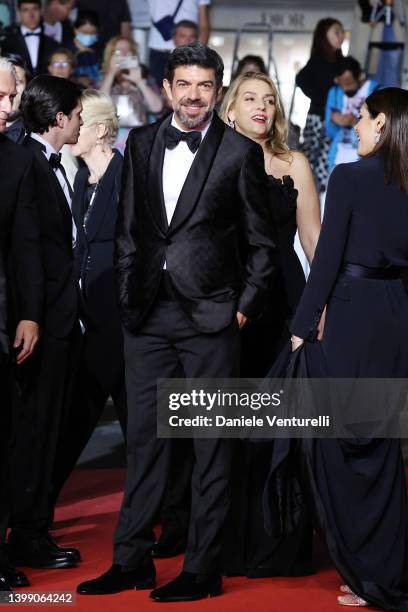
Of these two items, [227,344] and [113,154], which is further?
[113,154]

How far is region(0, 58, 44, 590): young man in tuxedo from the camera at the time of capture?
4598mm

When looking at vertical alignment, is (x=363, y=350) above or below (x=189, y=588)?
above

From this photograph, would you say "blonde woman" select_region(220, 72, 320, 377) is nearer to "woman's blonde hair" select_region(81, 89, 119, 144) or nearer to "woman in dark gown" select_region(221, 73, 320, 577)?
"woman in dark gown" select_region(221, 73, 320, 577)

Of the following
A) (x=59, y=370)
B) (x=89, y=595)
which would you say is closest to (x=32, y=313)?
(x=59, y=370)

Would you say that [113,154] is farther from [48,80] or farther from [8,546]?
[8,546]

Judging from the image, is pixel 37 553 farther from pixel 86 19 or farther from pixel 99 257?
pixel 86 19

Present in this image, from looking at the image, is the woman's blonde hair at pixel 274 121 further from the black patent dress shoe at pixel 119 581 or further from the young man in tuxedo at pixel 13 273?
the black patent dress shoe at pixel 119 581

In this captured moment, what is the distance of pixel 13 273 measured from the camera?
4.84m

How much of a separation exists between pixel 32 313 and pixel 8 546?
96 centimetres


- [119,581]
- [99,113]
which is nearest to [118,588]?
[119,581]

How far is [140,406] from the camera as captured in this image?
4.67 metres

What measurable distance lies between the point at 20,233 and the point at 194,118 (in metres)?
0.77

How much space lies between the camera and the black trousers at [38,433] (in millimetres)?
5117

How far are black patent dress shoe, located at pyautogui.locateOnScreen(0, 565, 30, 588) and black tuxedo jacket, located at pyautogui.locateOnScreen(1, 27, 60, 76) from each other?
620cm
